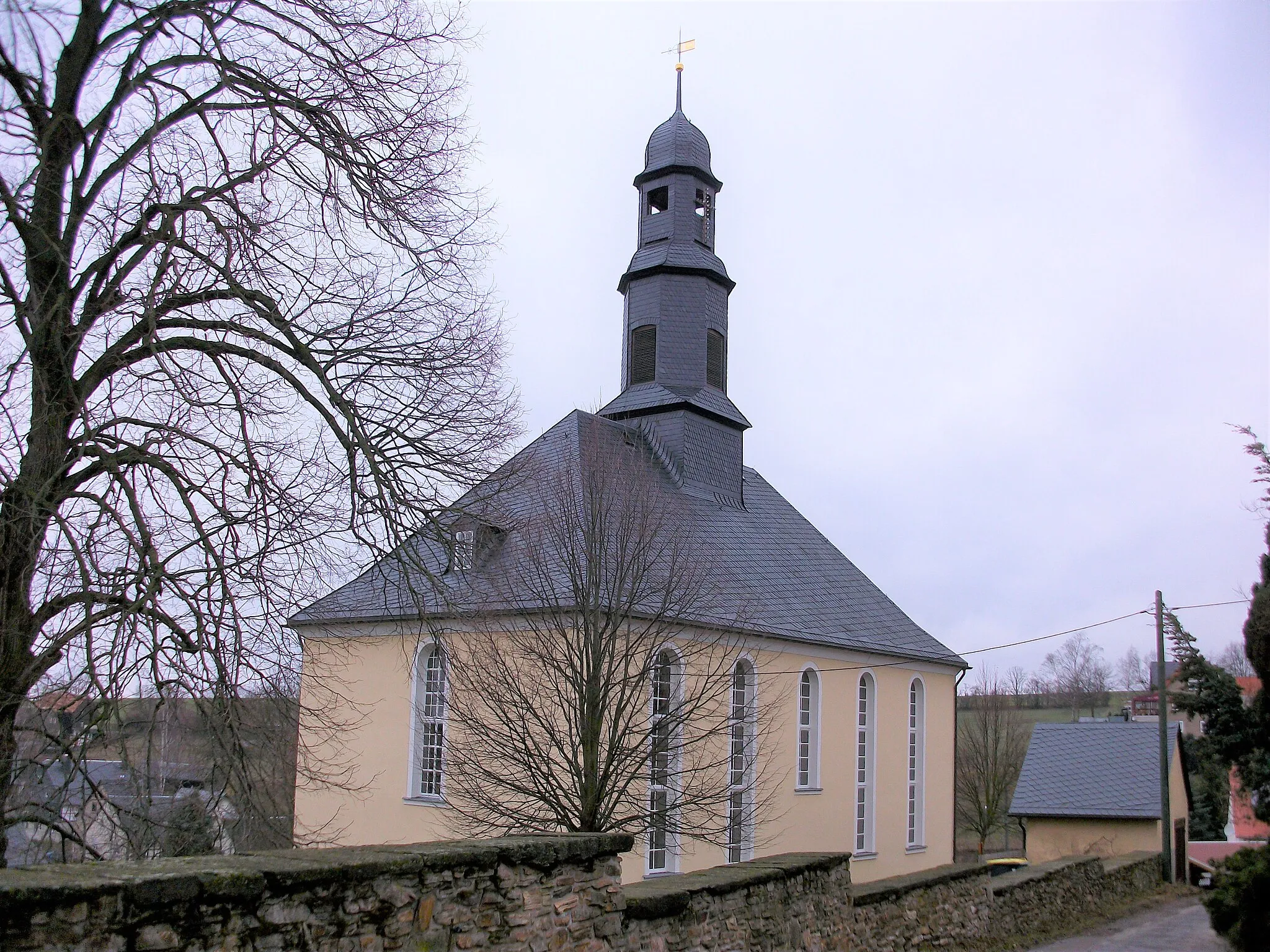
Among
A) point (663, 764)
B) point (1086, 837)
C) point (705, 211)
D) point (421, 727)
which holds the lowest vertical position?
point (1086, 837)

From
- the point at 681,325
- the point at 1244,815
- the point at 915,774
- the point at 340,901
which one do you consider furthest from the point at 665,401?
the point at 340,901

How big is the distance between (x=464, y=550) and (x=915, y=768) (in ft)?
56.2

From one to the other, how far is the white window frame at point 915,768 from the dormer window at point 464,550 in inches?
620

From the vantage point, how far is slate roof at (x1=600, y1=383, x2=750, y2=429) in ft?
72.3

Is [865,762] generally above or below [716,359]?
below

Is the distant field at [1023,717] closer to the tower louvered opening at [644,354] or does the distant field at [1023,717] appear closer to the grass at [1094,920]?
the grass at [1094,920]

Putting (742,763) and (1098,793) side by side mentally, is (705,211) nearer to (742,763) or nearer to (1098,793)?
(742,763)

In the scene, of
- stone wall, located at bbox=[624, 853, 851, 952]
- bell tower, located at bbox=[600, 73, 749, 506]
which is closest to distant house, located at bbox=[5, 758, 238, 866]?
stone wall, located at bbox=[624, 853, 851, 952]

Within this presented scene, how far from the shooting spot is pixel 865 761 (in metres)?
22.2

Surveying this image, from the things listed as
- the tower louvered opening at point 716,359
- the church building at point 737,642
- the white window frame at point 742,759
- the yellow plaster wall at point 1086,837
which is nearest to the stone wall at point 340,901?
the white window frame at point 742,759

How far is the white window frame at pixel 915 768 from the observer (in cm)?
2370

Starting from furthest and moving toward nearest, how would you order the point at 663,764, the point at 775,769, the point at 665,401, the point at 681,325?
the point at 681,325 → the point at 665,401 → the point at 775,769 → the point at 663,764

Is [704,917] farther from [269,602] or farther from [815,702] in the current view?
[815,702]

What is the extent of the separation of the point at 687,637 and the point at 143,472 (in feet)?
29.5
